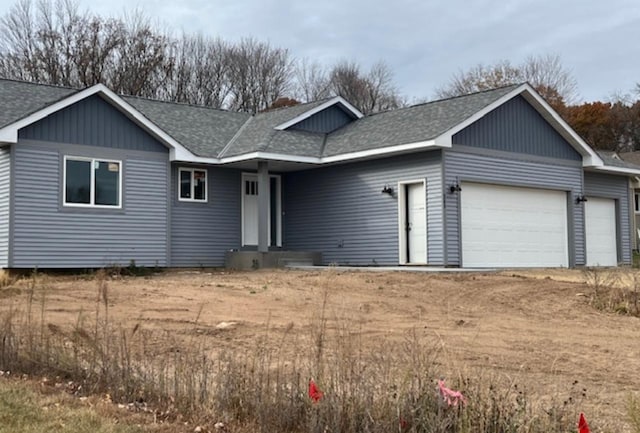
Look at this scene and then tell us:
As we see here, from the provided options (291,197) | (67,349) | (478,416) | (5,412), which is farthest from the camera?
(291,197)

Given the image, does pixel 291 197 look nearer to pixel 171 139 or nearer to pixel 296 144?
pixel 296 144

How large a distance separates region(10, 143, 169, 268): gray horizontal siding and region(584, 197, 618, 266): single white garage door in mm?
12509

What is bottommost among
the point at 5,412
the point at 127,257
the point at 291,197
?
the point at 5,412

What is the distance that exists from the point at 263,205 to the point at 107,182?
3954 mm

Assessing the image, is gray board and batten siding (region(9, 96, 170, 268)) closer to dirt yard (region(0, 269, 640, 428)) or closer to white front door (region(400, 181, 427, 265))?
dirt yard (region(0, 269, 640, 428))

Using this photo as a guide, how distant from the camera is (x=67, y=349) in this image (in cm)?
754

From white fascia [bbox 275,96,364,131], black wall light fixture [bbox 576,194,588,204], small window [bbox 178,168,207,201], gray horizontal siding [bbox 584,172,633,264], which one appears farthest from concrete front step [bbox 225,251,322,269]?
gray horizontal siding [bbox 584,172,633,264]

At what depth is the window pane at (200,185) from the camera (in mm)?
20000

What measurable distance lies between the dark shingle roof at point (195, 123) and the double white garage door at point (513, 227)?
6.87 m

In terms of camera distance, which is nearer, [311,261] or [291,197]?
[311,261]

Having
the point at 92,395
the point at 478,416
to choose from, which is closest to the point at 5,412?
the point at 92,395

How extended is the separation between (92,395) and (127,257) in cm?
1212

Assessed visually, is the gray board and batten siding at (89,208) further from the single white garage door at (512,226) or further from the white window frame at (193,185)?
the single white garage door at (512,226)

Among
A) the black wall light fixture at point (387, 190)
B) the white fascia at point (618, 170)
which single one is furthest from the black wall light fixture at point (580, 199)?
the black wall light fixture at point (387, 190)
